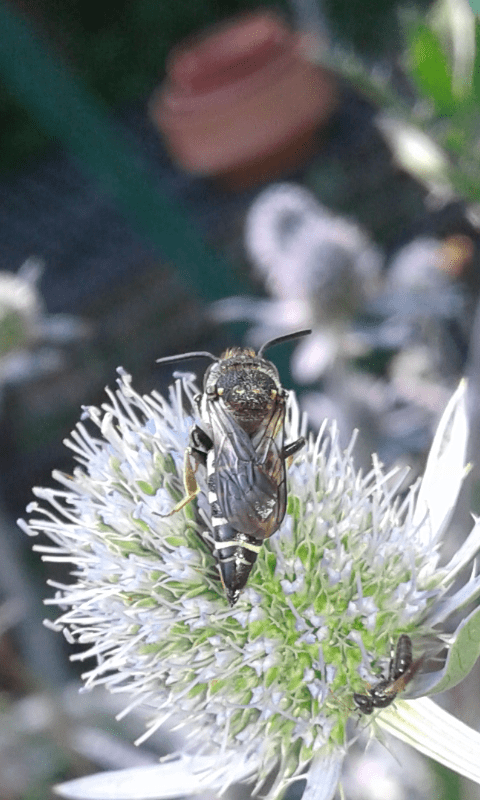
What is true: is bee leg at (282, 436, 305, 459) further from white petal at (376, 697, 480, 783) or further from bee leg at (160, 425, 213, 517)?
white petal at (376, 697, 480, 783)

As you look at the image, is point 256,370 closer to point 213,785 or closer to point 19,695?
point 213,785

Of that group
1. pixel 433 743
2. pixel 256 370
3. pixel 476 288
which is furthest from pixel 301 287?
pixel 433 743

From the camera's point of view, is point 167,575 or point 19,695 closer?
point 167,575

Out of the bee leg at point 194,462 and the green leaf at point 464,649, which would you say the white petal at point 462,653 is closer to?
the green leaf at point 464,649

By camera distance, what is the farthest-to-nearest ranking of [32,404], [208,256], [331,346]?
[32,404]
[331,346]
[208,256]

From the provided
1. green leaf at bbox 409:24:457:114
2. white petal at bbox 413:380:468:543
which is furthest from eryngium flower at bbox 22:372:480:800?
green leaf at bbox 409:24:457:114

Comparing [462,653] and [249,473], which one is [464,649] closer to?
[462,653]
